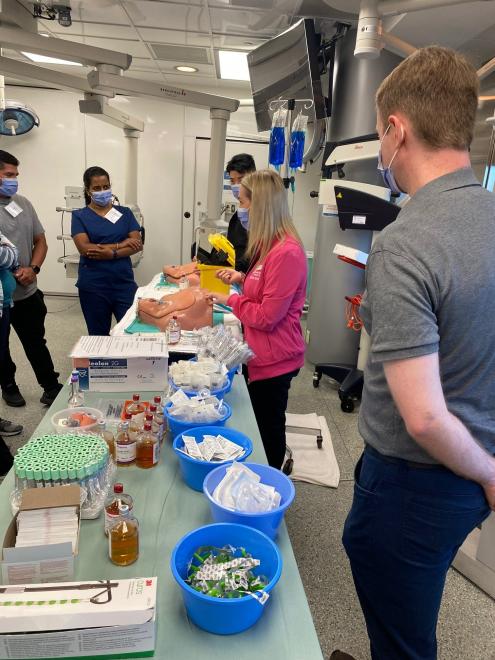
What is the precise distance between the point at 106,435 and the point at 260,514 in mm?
507

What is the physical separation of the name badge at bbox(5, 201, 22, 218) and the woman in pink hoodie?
160cm

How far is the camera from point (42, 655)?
67 centimetres

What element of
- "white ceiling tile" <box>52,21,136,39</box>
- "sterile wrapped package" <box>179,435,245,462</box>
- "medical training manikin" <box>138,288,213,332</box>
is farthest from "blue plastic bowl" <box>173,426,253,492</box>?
"white ceiling tile" <box>52,21,136,39</box>

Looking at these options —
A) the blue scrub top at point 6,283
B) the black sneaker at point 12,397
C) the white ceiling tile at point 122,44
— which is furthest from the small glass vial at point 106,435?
the white ceiling tile at point 122,44

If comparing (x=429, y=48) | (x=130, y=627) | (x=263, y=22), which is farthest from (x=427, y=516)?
(x=263, y=22)

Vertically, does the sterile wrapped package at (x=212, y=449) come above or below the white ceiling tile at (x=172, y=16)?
below

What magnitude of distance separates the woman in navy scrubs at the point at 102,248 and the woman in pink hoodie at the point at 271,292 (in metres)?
1.32

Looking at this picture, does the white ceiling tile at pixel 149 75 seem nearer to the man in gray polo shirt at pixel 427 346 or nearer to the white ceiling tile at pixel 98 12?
the white ceiling tile at pixel 98 12

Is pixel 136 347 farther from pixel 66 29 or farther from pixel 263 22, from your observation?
pixel 66 29

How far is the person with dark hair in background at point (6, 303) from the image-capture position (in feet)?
7.15

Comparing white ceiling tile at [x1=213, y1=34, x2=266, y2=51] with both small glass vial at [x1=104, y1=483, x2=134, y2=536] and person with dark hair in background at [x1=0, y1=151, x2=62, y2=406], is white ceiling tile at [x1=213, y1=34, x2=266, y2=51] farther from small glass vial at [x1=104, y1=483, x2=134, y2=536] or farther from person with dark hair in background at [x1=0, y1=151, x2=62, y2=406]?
small glass vial at [x1=104, y1=483, x2=134, y2=536]

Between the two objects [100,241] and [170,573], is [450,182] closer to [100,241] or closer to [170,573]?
[170,573]

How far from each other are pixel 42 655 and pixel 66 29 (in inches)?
173

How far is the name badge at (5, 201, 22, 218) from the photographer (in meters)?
2.72
